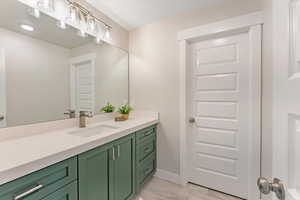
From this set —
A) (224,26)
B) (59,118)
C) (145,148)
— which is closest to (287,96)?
(224,26)

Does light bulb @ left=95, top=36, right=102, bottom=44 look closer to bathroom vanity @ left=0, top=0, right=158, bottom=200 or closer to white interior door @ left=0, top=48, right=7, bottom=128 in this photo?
bathroom vanity @ left=0, top=0, right=158, bottom=200

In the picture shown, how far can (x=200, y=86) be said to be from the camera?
2.03 metres

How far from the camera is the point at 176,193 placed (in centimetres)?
192

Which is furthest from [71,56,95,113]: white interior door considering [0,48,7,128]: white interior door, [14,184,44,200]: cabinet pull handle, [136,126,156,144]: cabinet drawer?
[14,184,44,200]: cabinet pull handle

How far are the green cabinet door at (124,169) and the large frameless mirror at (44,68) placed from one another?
0.70 meters

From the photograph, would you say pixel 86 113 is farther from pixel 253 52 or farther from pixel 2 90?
pixel 253 52

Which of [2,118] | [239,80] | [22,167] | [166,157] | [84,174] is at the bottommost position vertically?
[166,157]

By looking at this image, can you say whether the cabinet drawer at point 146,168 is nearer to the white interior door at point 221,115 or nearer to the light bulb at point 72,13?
the white interior door at point 221,115

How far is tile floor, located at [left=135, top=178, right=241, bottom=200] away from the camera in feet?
6.02

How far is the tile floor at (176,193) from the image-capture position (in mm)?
1835

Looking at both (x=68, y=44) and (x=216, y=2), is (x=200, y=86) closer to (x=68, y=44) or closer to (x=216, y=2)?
(x=216, y=2)

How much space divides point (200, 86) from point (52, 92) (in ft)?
5.73

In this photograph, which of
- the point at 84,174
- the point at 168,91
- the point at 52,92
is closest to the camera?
the point at 84,174

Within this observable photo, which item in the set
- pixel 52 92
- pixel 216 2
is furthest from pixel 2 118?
pixel 216 2
